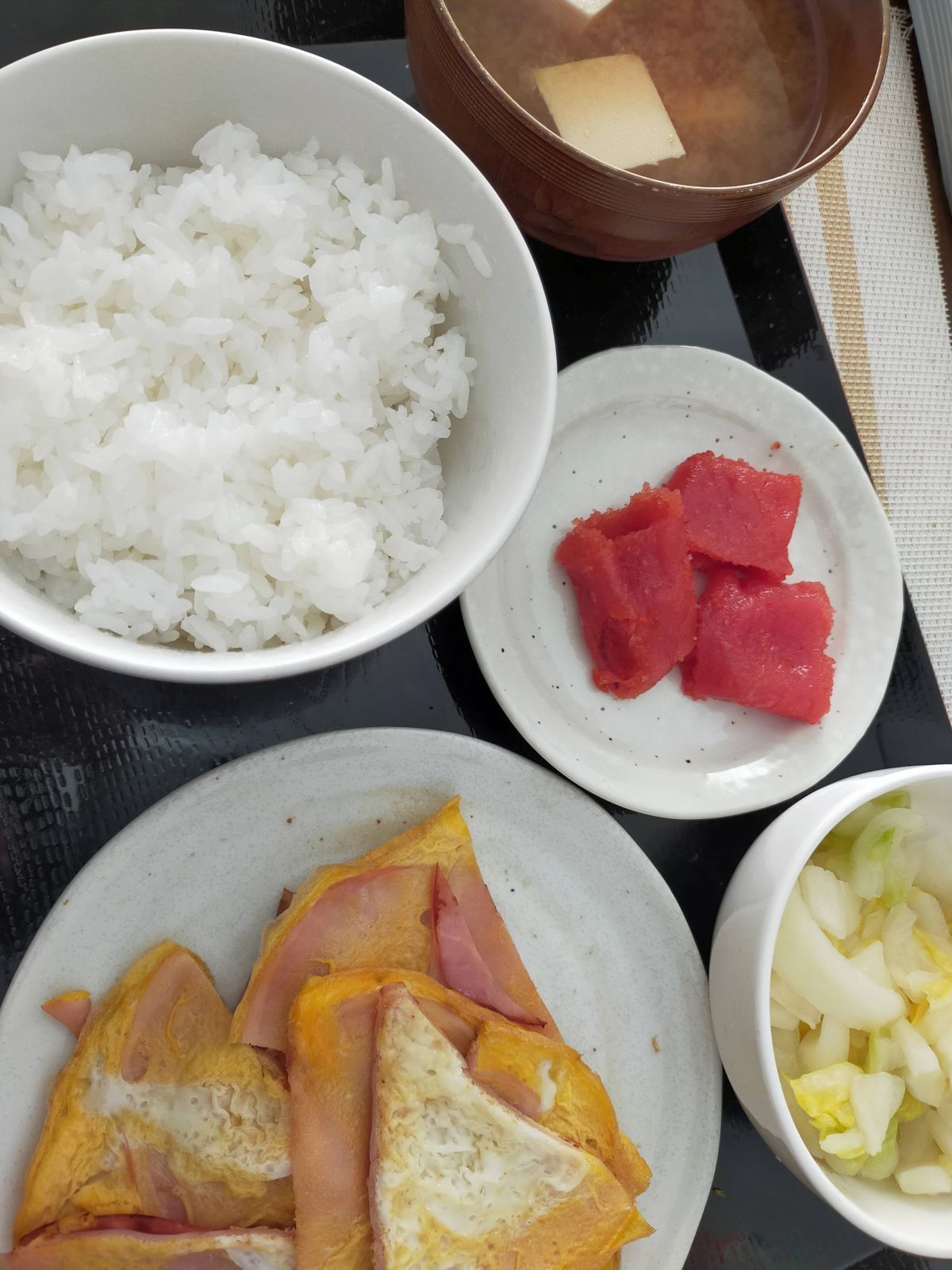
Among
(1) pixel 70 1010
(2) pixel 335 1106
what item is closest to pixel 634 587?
(2) pixel 335 1106

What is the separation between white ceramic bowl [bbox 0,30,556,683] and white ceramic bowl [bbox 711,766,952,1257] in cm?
65

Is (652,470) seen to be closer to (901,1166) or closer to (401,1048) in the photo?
(401,1048)

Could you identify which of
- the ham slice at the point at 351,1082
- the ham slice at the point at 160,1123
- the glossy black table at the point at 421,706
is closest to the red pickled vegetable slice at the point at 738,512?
the glossy black table at the point at 421,706

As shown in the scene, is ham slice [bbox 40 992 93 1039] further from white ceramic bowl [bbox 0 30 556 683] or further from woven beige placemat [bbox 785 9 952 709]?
woven beige placemat [bbox 785 9 952 709]

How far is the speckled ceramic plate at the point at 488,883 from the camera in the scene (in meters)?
1.34

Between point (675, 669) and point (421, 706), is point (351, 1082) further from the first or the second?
point (675, 669)

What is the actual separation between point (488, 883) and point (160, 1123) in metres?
0.53

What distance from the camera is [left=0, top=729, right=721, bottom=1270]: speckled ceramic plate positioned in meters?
1.34

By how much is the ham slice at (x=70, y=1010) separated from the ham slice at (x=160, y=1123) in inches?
0.5

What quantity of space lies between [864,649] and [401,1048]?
937 millimetres

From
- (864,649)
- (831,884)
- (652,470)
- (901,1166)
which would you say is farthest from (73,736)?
(901,1166)

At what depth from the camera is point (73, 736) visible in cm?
142

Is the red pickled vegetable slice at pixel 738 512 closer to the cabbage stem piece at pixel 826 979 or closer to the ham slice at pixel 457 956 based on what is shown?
the cabbage stem piece at pixel 826 979

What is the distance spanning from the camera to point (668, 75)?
1343 millimetres
